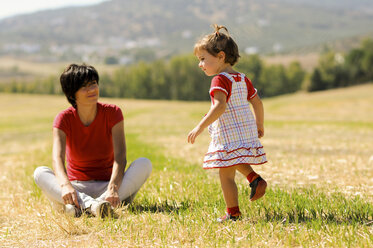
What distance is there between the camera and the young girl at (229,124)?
4.50m

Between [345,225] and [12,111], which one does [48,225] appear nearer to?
[345,225]

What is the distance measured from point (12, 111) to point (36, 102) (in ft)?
40.4

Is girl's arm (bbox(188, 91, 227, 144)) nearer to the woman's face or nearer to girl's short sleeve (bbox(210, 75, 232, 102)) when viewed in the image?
girl's short sleeve (bbox(210, 75, 232, 102))

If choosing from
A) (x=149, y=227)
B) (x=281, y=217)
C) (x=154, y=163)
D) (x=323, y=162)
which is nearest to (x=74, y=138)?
(x=149, y=227)

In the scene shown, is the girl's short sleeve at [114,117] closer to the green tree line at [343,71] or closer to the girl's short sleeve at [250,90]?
the girl's short sleeve at [250,90]

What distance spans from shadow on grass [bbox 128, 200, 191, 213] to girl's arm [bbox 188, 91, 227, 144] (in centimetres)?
112

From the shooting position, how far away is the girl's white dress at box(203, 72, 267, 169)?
14.8ft

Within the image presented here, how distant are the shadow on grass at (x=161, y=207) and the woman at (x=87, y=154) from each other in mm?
188

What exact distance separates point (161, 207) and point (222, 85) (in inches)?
74.2

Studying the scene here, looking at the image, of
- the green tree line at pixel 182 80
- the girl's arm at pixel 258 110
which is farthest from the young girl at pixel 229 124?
the green tree line at pixel 182 80

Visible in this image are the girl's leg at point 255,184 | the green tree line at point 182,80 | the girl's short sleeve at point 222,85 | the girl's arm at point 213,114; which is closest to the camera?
the girl's arm at point 213,114

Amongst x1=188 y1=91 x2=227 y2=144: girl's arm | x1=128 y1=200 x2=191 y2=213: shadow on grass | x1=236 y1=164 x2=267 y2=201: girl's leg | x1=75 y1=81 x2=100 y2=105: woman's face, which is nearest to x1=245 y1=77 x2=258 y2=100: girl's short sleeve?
x1=188 y1=91 x2=227 y2=144: girl's arm

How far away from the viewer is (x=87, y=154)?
566cm

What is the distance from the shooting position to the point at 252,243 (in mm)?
3771
